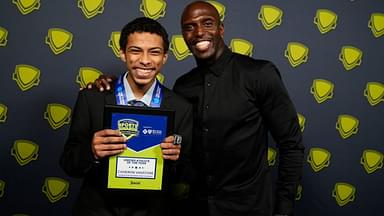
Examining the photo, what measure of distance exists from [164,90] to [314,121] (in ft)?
3.38

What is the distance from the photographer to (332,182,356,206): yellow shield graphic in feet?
6.91

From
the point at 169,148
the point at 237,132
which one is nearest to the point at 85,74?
Result: the point at 237,132

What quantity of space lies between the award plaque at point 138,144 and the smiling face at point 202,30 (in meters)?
0.37

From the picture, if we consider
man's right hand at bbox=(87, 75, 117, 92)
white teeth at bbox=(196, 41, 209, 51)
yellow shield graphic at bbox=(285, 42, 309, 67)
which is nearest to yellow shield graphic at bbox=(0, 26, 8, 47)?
man's right hand at bbox=(87, 75, 117, 92)

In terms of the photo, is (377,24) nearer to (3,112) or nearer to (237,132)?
(237,132)

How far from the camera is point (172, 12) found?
6.39 ft

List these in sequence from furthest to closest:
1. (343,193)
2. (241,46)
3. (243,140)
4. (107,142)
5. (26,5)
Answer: (343,193) < (241,46) < (26,5) < (243,140) < (107,142)

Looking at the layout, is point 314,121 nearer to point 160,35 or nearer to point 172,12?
point 172,12

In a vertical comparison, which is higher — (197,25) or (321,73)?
(197,25)

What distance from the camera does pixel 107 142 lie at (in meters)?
1.09

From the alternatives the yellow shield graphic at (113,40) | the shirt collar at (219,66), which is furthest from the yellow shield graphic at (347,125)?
the yellow shield graphic at (113,40)

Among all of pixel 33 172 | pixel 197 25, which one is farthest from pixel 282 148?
pixel 33 172

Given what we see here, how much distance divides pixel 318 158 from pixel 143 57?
120cm

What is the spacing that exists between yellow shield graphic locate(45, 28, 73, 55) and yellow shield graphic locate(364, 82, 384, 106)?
1.40 metres
